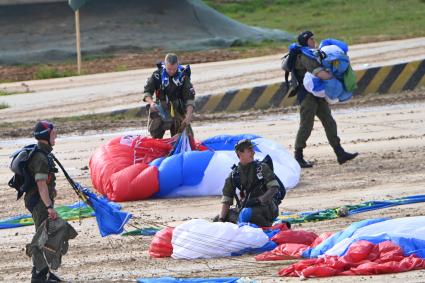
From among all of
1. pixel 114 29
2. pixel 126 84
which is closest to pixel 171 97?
pixel 126 84

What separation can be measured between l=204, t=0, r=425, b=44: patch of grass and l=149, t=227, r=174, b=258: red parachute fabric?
1846cm

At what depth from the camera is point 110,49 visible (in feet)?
98.8

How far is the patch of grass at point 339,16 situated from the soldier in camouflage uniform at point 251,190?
18.1 m

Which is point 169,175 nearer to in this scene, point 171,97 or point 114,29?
point 171,97

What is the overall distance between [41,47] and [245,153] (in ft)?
60.5

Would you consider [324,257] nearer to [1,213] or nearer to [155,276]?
[155,276]

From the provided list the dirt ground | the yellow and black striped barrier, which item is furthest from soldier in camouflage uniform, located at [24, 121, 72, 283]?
the yellow and black striped barrier

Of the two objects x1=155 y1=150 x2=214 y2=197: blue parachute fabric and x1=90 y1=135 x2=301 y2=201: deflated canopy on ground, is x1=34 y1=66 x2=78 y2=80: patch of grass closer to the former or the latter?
x1=90 y1=135 x2=301 y2=201: deflated canopy on ground

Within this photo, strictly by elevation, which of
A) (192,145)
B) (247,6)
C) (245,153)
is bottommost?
(247,6)

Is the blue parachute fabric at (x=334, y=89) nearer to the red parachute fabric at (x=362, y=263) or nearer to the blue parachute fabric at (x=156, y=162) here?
the blue parachute fabric at (x=156, y=162)

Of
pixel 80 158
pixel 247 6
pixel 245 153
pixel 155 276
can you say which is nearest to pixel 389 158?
pixel 80 158

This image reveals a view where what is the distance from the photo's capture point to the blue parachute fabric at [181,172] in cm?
1476

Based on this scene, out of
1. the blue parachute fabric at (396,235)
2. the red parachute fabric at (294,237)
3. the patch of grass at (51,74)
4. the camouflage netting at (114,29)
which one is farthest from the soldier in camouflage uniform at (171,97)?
the camouflage netting at (114,29)

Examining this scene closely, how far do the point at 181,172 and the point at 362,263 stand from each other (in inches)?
187
